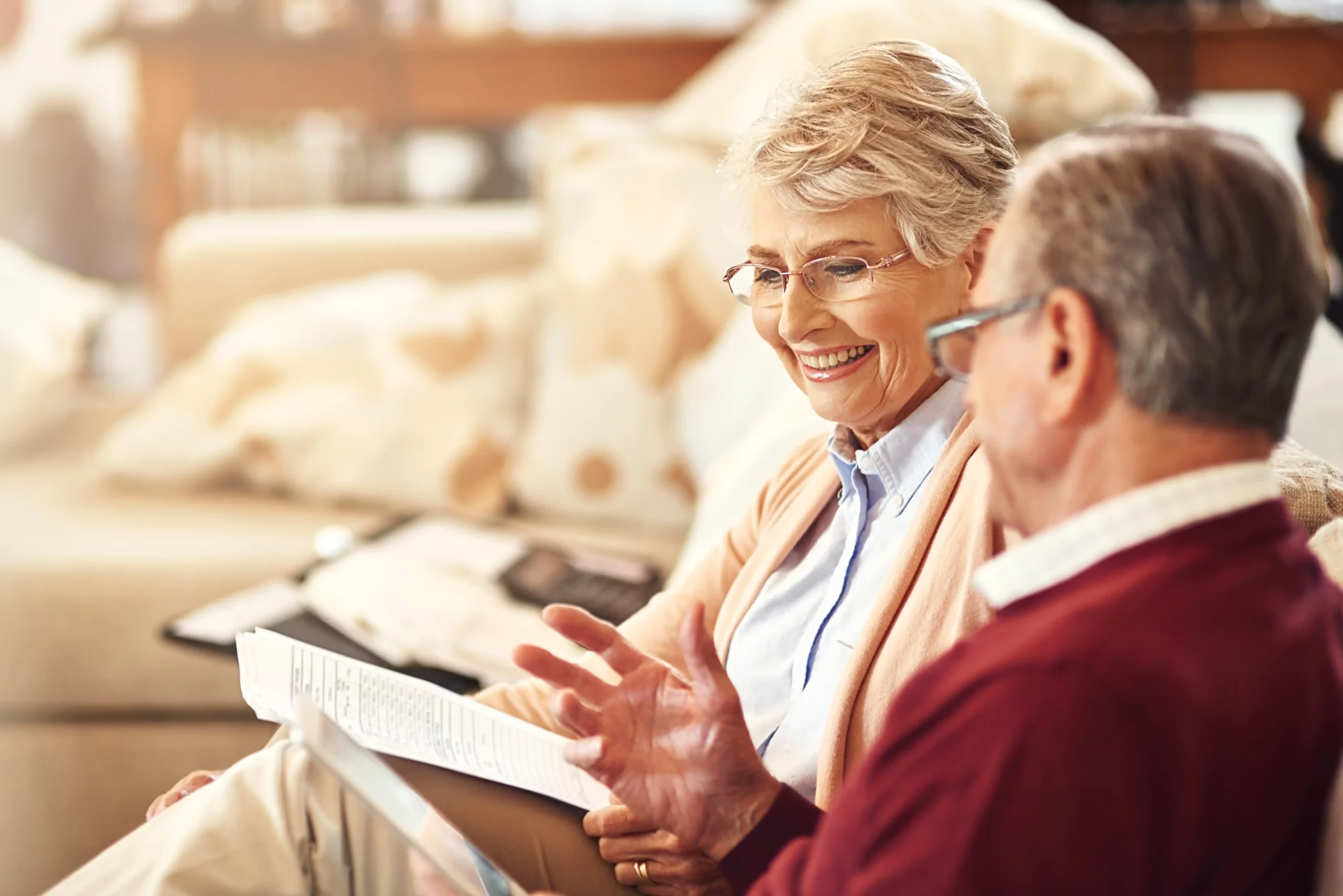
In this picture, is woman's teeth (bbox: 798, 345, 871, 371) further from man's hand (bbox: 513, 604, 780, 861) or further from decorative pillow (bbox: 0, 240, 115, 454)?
decorative pillow (bbox: 0, 240, 115, 454)

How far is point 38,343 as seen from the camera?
2.46m

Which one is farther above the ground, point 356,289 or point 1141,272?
point 1141,272

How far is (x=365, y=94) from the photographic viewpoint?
3.24 m

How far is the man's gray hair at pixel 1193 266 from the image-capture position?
628mm

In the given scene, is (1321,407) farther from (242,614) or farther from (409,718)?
(242,614)

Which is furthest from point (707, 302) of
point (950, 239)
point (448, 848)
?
point (448, 848)

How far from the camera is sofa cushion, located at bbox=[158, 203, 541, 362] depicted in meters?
2.68

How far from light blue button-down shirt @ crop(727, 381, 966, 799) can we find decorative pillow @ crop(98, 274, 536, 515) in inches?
45.3

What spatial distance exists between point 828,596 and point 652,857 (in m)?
0.25

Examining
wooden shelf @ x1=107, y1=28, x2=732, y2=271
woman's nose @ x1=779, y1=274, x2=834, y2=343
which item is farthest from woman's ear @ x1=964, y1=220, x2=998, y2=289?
wooden shelf @ x1=107, y1=28, x2=732, y2=271

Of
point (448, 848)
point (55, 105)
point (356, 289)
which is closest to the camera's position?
point (448, 848)

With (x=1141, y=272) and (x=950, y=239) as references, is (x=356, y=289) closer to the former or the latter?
(x=950, y=239)

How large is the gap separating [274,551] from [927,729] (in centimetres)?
158

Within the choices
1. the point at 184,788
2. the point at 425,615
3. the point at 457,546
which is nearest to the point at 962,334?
the point at 184,788
